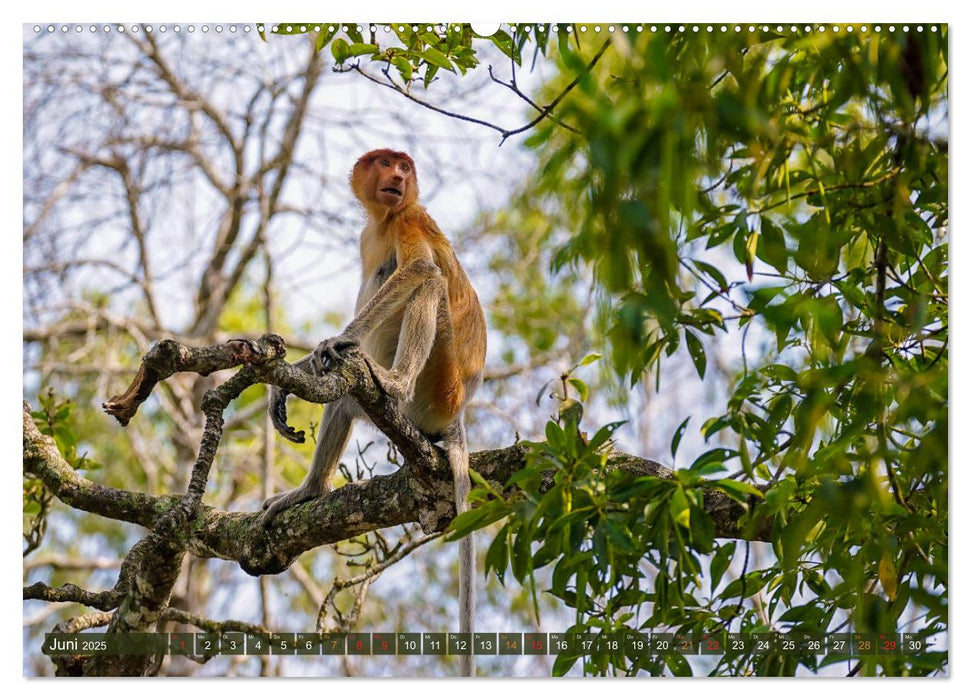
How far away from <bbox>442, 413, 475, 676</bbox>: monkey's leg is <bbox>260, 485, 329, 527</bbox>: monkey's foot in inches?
22.0

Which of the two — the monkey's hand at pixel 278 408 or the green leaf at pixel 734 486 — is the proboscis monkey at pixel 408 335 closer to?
the monkey's hand at pixel 278 408

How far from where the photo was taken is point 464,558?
3232mm

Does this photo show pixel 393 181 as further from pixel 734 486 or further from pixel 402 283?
pixel 734 486

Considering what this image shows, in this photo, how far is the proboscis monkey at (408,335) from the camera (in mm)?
3477

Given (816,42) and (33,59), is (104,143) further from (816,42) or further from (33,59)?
(816,42)

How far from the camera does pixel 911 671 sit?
2646mm

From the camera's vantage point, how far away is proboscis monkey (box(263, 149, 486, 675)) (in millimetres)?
3477

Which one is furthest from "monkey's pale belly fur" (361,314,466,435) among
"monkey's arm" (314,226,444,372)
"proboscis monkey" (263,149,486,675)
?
"monkey's arm" (314,226,444,372)

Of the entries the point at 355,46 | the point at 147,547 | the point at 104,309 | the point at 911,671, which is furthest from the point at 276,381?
the point at 104,309

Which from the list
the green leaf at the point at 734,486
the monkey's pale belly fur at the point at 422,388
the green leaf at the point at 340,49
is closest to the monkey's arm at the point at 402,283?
the monkey's pale belly fur at the point at 422,388

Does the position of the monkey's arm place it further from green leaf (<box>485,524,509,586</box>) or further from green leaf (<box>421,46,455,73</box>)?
green leaf (<box>485,524,509,586</box>)

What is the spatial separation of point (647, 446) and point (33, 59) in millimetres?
4086

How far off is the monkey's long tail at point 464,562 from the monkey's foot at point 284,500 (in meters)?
0.59

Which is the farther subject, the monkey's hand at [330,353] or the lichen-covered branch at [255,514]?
the monkey's hand at [330,353]
